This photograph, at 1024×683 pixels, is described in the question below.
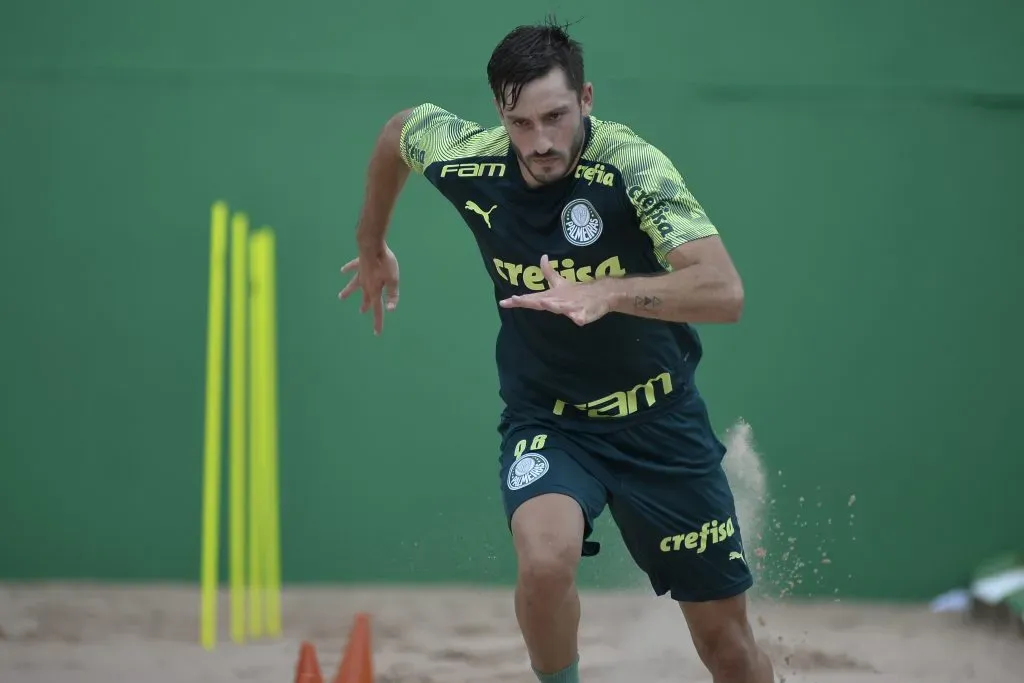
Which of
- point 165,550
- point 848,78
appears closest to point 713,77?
point 848,78

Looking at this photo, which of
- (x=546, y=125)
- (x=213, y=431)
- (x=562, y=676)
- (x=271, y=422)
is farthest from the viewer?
(x=271, y=422)

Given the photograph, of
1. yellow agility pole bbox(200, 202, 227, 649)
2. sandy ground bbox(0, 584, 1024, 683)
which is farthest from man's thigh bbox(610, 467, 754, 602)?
yellow agility pole bbox(200, 202, 227, 649)

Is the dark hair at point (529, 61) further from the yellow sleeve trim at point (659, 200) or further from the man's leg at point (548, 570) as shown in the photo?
the man's leg at point (548, 570)

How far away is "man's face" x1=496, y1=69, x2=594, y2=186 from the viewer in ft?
9.77

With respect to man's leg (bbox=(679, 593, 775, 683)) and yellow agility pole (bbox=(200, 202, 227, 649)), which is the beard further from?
yellow agility pole (bbox=(200, 202, 227, 649))

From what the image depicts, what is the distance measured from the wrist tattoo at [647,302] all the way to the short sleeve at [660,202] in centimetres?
17

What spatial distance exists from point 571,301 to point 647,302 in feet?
0.65

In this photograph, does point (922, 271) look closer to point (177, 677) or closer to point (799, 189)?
point (799, 189)

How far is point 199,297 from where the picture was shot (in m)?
5.41

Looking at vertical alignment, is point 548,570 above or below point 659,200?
below

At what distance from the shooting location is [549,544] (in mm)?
2859

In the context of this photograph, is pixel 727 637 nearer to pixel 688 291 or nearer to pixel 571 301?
pixel 688 291

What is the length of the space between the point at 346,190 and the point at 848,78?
223cm

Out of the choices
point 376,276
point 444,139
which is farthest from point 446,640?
point 444,139
